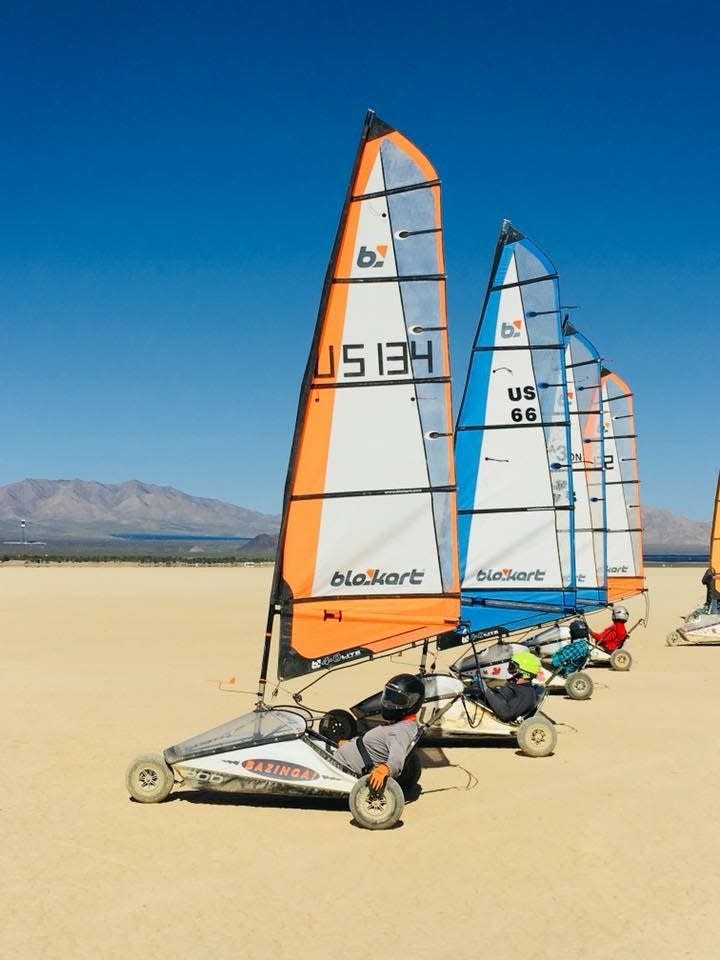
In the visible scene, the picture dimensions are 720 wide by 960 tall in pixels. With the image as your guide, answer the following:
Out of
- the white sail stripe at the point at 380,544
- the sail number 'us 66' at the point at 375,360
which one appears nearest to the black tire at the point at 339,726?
the white sail stripe at the point at 380,544

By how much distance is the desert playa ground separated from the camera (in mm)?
5543

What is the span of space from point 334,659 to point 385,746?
1.08 meters

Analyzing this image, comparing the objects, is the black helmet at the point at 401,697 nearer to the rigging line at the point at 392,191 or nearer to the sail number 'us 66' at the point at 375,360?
the sail number 'us 66' at the point at 375,360

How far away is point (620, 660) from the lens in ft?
56.9

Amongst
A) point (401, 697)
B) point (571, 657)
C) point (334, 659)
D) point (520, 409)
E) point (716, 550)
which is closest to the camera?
point (401, 697)

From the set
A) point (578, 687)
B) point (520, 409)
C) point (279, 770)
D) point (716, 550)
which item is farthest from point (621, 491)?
point (279, 770)

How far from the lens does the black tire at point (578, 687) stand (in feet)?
45.5

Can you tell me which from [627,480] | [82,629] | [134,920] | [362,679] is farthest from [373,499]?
[627,480]

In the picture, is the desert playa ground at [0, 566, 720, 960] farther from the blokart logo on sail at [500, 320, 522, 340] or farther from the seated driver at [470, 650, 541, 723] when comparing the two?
the blokart logo on sail at [500, 320, 522, 340]

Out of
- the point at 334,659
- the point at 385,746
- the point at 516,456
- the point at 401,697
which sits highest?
the point at 516,456

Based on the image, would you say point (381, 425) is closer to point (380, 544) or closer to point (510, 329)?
point (380, 544)

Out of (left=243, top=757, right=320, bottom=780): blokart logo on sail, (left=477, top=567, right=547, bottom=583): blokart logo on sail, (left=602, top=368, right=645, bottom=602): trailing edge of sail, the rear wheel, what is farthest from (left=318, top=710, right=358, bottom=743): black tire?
(left=602, top=368, right=645, bottom=602): trailing edge of sail

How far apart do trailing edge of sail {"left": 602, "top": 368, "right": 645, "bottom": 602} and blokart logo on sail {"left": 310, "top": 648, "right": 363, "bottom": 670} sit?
18.4 m

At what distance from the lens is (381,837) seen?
24.0 ft
